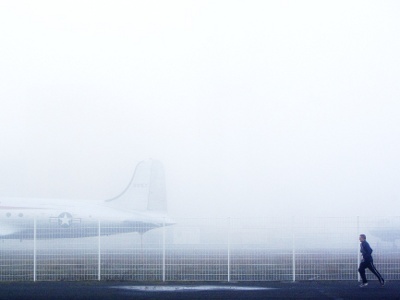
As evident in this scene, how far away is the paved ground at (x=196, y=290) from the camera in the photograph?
14820mm

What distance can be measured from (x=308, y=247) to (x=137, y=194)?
2030 centimetres

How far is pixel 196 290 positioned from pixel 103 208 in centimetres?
1988

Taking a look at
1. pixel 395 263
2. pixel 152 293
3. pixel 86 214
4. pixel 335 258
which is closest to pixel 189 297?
pixel 152 293

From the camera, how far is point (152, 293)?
15500 millimetres

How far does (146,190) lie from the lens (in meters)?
37.4

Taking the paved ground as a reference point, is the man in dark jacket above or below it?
above

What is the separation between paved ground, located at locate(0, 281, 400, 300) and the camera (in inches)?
583

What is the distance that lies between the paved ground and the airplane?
24.4 ft

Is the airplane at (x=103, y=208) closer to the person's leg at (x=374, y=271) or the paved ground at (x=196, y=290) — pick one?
the paved ground at (x=196, y=290)

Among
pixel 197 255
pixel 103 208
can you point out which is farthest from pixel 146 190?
pixel 197 255

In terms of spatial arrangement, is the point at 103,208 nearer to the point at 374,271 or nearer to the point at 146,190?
the point at 146,190

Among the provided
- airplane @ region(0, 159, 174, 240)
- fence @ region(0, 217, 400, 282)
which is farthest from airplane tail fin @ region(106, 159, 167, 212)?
fence @ region(0, 217, 400, 282)

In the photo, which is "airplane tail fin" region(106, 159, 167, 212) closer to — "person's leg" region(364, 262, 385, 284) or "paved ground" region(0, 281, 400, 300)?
"paved ground" region(0, 281, 400, 300)

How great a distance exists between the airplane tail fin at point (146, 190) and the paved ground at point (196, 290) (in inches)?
744
